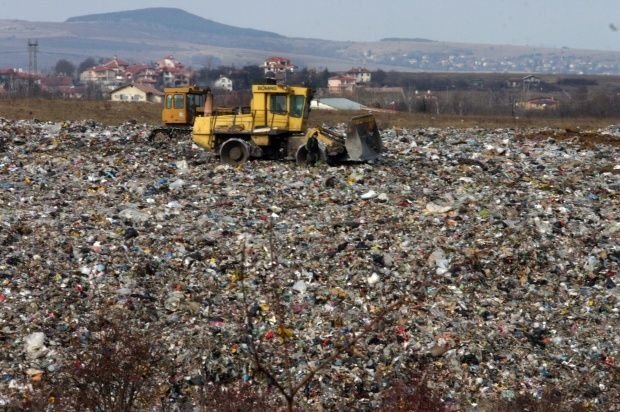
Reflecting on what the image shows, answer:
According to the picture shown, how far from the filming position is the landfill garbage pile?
27.3 ft

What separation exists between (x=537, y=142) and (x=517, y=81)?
259 ft

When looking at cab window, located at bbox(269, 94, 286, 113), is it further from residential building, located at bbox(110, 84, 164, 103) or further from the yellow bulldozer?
residential building, located at bbox(110, 84, 164, 103)

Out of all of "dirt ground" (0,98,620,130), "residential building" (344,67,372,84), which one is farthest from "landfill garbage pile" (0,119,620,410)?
"residential building" (344,67,372,84)

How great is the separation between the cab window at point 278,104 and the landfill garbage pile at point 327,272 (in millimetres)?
1072

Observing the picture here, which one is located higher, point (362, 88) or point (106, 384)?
point (106, 384)

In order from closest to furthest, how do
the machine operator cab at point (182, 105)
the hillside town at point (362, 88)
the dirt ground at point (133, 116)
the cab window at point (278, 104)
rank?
the cab window at point (278, 104) < the machine operator cab at point (182, 105) < the dirt ground at point (133, 116) < the hillside town at point (362, 88)

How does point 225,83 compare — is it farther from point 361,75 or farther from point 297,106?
point 297,106

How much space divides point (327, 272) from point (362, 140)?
524 centimetres

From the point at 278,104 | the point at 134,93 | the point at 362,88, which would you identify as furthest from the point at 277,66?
the point at 362,88

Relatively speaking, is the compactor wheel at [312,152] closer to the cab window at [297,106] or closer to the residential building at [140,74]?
the cab window at [297,106]

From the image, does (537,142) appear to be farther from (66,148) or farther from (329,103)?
(329,103)

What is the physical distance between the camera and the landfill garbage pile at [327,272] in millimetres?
8312

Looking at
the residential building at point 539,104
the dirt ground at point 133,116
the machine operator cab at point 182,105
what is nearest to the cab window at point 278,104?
the machine operator cab at point 182,105

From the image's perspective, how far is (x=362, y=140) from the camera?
15.0 meters
